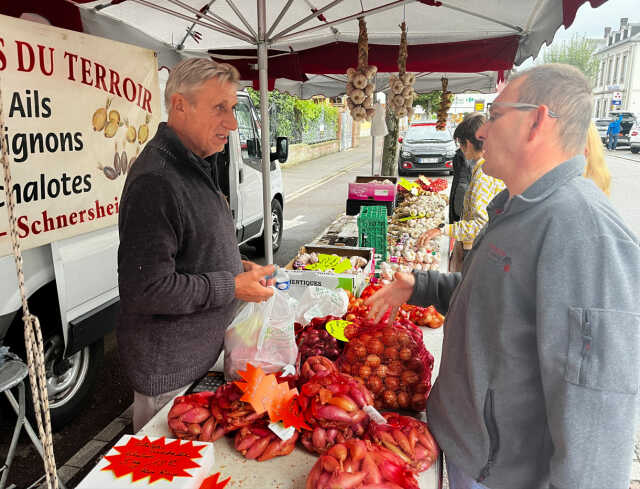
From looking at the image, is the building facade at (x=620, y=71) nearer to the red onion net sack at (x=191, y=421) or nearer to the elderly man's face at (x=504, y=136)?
the elderly man's face at (x=504, y=136)

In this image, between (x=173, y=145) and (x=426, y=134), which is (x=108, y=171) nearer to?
(x=173, y=145)

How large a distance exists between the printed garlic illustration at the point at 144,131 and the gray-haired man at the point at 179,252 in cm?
193

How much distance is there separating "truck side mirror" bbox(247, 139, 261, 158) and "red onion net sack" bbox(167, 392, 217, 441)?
16.7ft

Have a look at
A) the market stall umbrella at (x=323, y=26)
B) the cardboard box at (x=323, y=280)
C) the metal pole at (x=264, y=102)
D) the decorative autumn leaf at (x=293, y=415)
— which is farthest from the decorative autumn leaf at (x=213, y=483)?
the market stall umbrella at (x=323, y=26)

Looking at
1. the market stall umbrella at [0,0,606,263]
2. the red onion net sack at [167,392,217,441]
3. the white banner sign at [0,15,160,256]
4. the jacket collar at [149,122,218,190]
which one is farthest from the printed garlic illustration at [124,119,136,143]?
the red onion net sack at [167,392,217,441]

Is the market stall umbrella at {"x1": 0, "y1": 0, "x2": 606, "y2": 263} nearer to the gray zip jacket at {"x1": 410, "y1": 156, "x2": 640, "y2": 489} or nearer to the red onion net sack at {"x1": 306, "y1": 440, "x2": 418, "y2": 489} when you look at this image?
the gray zip jacket at {"x1": 410, "y1": 156, "x2": 640, "y2": 489}

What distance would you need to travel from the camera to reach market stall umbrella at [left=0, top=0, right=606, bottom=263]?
329cm

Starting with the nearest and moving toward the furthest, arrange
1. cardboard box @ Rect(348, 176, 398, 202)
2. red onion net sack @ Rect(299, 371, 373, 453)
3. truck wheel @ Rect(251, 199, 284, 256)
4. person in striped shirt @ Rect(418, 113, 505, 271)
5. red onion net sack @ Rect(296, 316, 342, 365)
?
A: red onion net sack @ Rect(299, 371, 373, 453)
red onion net sack @ Rect(296, 316, 342, 365)
person in striped shirt @ Rect(418, 113, 505, 271)
cardboard box @ Rect(348, 176, 398, 202)
truck wheel @ Rect(251, 199, 284, 256)

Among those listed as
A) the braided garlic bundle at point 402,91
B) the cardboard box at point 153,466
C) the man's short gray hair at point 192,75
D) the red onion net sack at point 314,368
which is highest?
the braided garlic bundle at point 402,91

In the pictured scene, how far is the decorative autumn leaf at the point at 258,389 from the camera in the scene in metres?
1.44

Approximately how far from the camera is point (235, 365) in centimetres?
177

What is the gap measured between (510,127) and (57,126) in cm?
260

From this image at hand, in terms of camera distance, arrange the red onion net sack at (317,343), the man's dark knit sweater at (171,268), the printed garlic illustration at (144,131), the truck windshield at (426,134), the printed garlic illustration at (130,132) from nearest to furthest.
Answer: the man's dark knit sweater at (171,268) → the red onion net sack at (317,343) → the printed garlic illustration at (130,132) → the printed garlic illustration at (144,131) → the truck windshield at (426,134)

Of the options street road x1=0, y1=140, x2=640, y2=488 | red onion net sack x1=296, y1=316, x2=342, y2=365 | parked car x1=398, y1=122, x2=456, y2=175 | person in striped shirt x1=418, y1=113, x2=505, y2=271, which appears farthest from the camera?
parked car x1=398, y1=122, x2=456, y2=175
